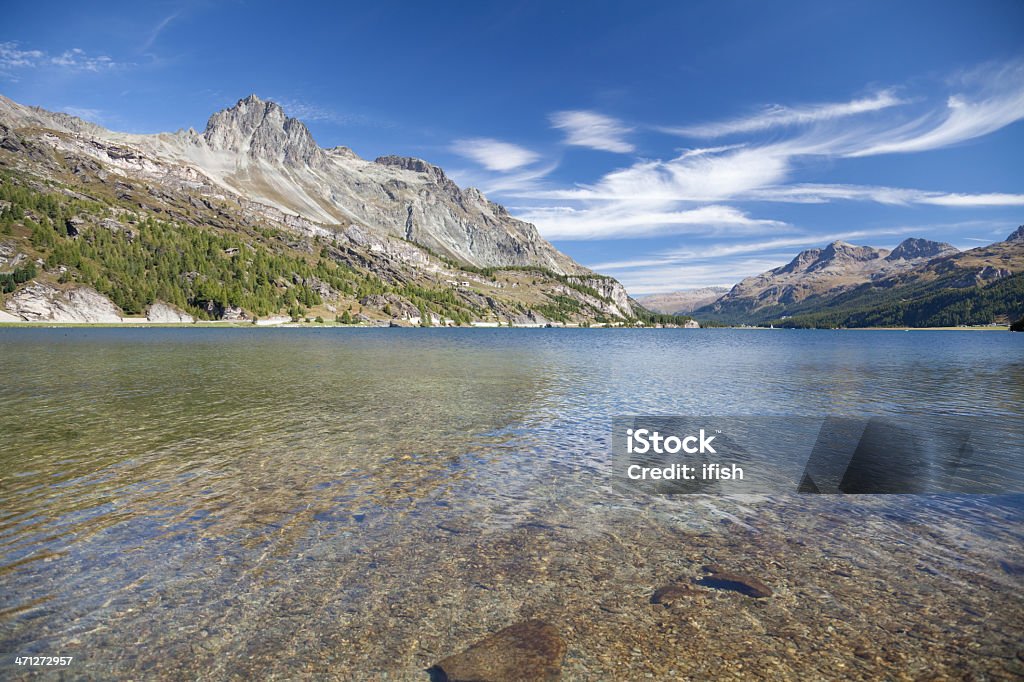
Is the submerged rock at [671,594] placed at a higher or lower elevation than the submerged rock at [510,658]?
higher

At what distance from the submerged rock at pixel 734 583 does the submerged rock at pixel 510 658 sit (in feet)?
14.3

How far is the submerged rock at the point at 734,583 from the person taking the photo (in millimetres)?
11820

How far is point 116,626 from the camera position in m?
10.2

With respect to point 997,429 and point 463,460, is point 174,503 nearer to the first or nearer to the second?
point 463,460

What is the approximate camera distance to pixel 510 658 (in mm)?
9344

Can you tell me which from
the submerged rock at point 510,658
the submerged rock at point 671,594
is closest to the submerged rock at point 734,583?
the submerged rock at point 671,594

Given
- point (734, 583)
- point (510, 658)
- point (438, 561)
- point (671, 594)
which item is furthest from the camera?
point (438, 561)

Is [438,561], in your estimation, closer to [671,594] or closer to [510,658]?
[510,658]

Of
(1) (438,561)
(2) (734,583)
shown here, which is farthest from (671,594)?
(1) (438,561)

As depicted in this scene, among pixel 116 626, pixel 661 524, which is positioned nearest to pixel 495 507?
pixel 661 524

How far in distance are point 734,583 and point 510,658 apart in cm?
603

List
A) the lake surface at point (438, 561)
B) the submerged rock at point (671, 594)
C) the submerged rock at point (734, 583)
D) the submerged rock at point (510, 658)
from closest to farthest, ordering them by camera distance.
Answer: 1. the submerged rock at point (510, 658)
2. the lake surface at point (438, 561)
3. the submerged rock at point (671, 594)
4. the submerged rock at point (734, 583)

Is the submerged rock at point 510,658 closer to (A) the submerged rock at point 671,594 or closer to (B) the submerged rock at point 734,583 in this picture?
(A) the submerged rock at point 671,594

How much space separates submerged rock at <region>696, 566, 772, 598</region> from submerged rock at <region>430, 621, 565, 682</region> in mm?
4354
